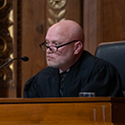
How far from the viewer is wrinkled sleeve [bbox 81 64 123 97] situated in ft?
7.91

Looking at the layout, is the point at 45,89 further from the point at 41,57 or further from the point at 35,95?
the point at 41,57

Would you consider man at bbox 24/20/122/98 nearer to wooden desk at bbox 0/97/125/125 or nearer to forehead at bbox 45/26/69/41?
forehead at bbox 45/26/69/41

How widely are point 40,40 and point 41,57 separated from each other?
8.8 inches

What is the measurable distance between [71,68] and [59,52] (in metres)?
0.17

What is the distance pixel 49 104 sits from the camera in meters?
1.41

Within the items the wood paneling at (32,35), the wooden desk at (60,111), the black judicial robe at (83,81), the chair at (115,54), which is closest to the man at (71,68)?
the black judicial robe at (83,81)

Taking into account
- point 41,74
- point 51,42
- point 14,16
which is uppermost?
point 14,16

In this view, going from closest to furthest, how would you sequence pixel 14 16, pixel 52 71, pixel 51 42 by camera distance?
pixel 51 42 < pixel 52 71 < pixel 14 16

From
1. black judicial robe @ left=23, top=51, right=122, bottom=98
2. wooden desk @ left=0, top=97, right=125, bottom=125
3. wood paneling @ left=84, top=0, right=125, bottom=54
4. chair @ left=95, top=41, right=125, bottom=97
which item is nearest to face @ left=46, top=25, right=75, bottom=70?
black judicial robe @ left=23, top=51, right=122, bottom=98

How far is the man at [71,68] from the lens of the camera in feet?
8.23

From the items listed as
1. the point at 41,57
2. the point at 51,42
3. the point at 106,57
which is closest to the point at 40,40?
the point at 41,57

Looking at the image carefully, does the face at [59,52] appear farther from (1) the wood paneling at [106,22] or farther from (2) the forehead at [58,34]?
(1) the wood paneling at [106,22]

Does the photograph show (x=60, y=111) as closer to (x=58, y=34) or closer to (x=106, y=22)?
(x=58, y=34)

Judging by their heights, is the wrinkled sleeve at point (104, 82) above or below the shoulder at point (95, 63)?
below
